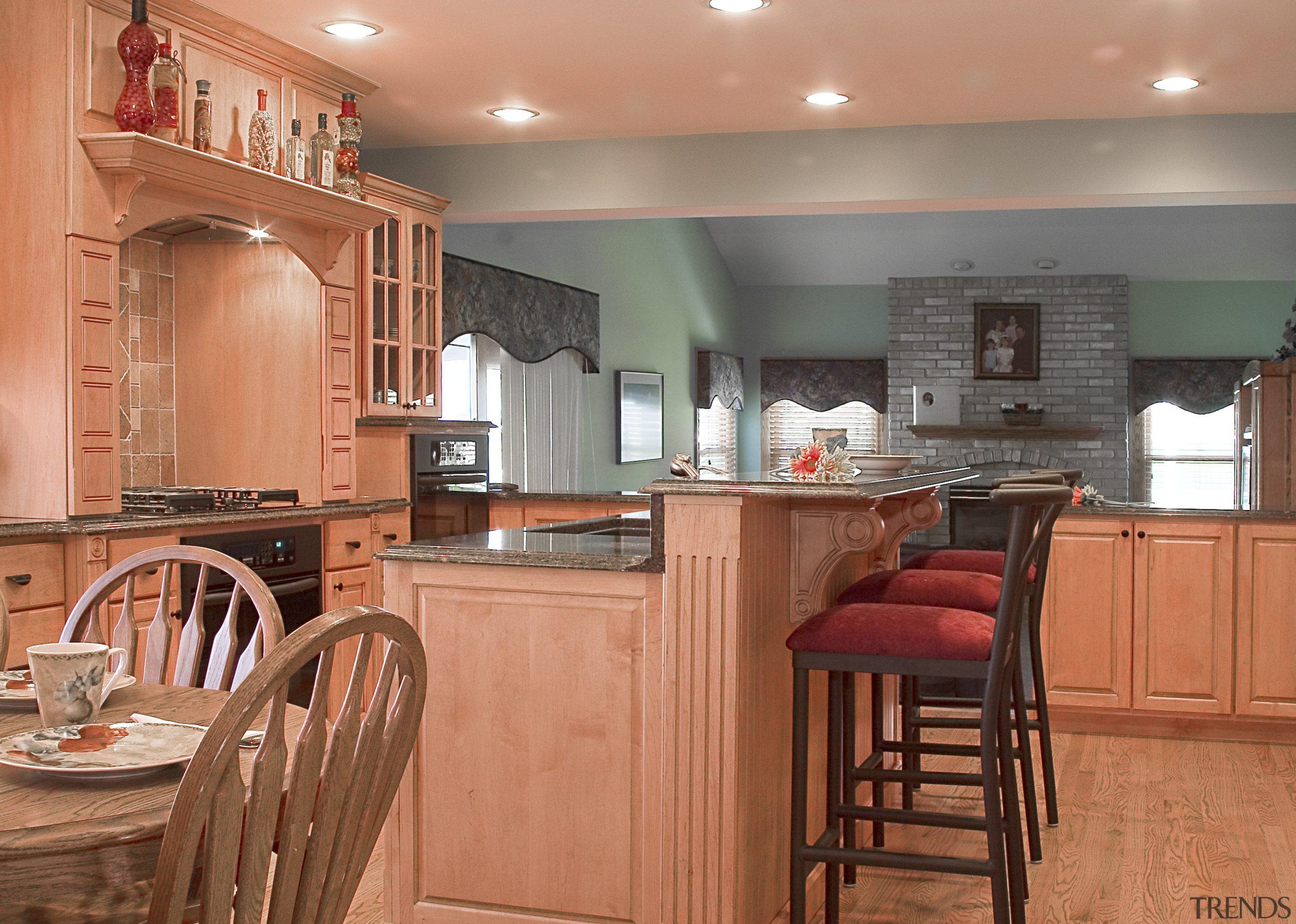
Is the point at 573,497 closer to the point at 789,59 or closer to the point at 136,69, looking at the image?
the point at 789,59

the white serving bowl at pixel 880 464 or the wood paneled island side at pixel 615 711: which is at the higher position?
the white serving bowl at pixel 880 464

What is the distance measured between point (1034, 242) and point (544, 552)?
9169 mm

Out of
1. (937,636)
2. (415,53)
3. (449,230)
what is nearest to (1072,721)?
(937,636)

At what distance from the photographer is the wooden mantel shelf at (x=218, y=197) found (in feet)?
10.8

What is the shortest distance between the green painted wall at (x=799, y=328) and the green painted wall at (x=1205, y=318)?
236 centimetres

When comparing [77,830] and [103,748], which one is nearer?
[77,830]

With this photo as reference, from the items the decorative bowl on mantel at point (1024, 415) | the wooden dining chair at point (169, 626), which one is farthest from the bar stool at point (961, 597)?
the decorative bowl on mantel at point (1024, 415)

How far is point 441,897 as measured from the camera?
2.50 meters

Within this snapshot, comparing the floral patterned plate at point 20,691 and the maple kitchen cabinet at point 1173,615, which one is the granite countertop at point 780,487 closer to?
the floral patterned plate at point 20,691

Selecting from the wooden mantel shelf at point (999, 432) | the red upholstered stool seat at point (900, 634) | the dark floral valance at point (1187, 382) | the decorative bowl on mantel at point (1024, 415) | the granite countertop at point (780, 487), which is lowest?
the red upholstered stool seat at point (900, 634)

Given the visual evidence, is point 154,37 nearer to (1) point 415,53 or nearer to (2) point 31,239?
(2) point 31,239

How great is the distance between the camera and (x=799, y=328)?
12.1 m

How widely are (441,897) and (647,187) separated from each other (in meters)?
3.51

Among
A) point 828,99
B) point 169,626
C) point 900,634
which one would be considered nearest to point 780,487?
point 900,634
